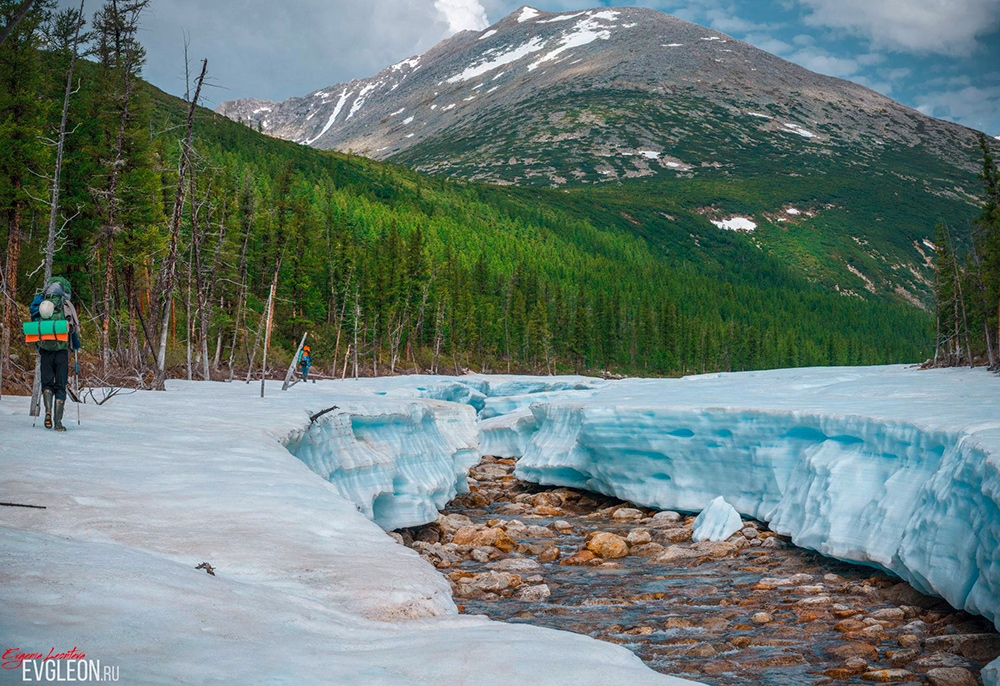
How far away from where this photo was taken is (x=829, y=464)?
43.4ft

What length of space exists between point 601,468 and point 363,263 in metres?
43.9

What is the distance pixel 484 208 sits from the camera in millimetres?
131875

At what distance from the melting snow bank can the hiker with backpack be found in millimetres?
372

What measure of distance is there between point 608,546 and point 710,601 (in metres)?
3.53

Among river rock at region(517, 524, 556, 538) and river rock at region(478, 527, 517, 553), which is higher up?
river rock at region(478, 527, 517, 553)

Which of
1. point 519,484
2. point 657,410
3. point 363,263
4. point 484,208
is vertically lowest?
point 519,484

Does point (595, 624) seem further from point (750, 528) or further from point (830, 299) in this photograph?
point (830, 299)

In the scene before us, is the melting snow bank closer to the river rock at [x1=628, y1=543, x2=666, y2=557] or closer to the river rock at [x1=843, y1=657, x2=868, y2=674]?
the river rock at [x1=843, y1=657, x2=868, y2=674]

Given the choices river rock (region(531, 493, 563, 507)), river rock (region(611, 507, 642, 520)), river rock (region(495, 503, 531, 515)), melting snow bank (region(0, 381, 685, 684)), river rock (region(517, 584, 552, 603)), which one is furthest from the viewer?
river rock (region(531, 493, 563, 507))

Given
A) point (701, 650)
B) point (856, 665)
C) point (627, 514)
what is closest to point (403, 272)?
point (627, 514)

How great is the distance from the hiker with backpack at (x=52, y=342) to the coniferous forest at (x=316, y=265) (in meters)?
1.03

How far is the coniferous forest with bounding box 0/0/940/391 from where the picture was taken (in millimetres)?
22594

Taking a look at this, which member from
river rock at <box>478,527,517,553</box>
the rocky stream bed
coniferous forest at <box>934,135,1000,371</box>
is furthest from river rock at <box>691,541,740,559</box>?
coniferous forest at <box>934,135,1000,371</box>

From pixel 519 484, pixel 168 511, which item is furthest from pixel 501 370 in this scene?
pixel 168 511
